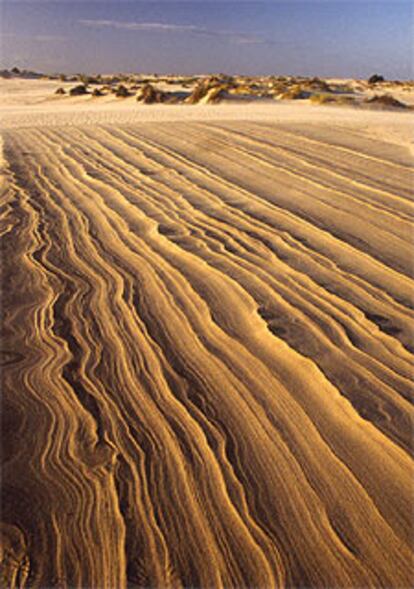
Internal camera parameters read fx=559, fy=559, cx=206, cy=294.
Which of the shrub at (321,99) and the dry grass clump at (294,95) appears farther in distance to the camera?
the dry grass clump at (294,95)

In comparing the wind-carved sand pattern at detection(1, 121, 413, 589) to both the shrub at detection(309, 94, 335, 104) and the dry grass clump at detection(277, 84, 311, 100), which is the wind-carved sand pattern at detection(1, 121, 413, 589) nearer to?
the shrub at detection(309, 94, 335, 104)

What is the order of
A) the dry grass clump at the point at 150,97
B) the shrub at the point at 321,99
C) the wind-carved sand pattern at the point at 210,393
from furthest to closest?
the dry grass clump at the point at 150,97 → the shrub at the point at 321,99 → the wind-carved sand pattern at the point at 210,393

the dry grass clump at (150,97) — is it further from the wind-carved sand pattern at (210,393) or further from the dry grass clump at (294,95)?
the wind-carved sand pattern at (210,393)

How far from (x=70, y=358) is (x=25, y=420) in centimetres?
53

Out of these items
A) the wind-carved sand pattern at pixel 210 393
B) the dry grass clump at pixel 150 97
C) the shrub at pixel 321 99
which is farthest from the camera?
the dry grass clump at pixel 150 97

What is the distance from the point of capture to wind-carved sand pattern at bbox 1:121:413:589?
1.92 m

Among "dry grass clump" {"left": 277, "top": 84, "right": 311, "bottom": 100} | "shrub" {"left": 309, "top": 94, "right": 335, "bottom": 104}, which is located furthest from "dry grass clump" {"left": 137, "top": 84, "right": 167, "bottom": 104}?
"shrub" {"left": 309, "top": 94, "right": 335, "bottom": 104}

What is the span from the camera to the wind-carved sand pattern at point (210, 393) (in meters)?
1.92

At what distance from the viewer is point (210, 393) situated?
272 cm

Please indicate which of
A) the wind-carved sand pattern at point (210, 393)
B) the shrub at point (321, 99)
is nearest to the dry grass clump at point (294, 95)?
the shrub at point (321, 99)

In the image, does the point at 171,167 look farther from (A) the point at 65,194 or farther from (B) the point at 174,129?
(B) the point at 174,129

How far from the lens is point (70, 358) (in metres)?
3.04

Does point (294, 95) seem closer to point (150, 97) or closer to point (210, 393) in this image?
point (150, 97)

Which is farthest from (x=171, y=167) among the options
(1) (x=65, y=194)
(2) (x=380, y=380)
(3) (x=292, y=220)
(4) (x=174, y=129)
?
(2) (x=380, y=380)
